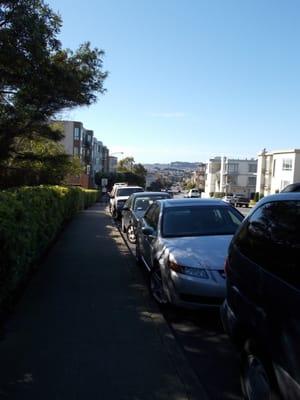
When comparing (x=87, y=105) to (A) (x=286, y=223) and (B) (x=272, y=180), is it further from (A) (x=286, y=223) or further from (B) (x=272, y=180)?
(B) (x=272, y=180)

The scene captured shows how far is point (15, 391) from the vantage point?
398cm

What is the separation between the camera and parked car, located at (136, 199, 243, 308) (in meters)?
5.92

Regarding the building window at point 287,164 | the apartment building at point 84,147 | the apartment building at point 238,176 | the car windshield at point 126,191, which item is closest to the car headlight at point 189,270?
the car windshield at point 126,191

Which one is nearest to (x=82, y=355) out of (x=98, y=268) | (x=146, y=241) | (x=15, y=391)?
(x=15, y=391)

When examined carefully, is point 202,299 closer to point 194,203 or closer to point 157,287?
point 157,287

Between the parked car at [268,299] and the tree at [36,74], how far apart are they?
755cm

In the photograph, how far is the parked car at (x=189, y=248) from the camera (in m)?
5.92

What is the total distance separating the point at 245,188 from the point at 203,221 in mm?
107795

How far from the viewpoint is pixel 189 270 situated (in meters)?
6.06

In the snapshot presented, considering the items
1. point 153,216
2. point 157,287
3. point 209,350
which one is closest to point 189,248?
point 157,287

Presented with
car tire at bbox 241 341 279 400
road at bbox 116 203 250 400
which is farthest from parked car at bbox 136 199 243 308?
car tire at bbox 241 341 279 400

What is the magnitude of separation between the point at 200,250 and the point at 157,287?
44.6 inches

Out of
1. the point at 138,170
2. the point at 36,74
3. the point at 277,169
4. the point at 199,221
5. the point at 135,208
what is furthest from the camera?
the point at 138,170

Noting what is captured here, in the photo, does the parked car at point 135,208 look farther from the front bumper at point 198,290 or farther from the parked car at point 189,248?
the front bumper at point 198,290
